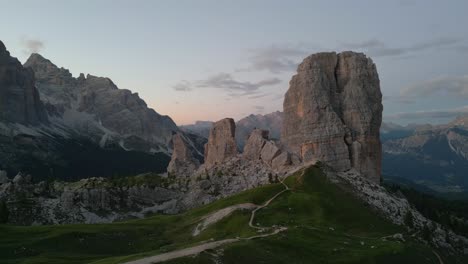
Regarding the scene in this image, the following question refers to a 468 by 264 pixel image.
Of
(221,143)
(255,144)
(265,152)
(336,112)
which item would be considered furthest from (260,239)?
(221,143)

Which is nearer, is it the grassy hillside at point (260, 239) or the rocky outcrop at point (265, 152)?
the grassy hillside at point (260, 239)

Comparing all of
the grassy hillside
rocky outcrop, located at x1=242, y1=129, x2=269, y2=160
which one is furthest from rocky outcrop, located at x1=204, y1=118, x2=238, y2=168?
the grassy hillside

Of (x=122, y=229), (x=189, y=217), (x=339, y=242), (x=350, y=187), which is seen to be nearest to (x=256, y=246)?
(x=339, y=242)

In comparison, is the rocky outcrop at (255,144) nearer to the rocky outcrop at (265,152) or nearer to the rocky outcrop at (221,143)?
the rocky outcrop at (265,152)

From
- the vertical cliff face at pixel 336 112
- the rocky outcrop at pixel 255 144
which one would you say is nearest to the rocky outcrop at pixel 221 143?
the rocky outcrop at pixel 255 144

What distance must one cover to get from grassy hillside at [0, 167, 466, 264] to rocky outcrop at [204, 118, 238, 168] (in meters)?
53.1

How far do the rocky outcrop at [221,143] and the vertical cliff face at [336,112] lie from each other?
26536mm

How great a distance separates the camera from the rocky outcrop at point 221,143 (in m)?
176

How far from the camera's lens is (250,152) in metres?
164

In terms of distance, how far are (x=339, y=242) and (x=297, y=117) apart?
76083mm

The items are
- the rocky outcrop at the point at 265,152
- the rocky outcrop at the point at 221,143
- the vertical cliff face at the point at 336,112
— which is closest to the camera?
the vertical cliff face at the point at 336,112

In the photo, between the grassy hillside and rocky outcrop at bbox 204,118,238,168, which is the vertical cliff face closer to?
the grassy hillside

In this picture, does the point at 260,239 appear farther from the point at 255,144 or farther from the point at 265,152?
the point at 255,144

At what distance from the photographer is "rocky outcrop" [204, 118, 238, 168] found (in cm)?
17600
